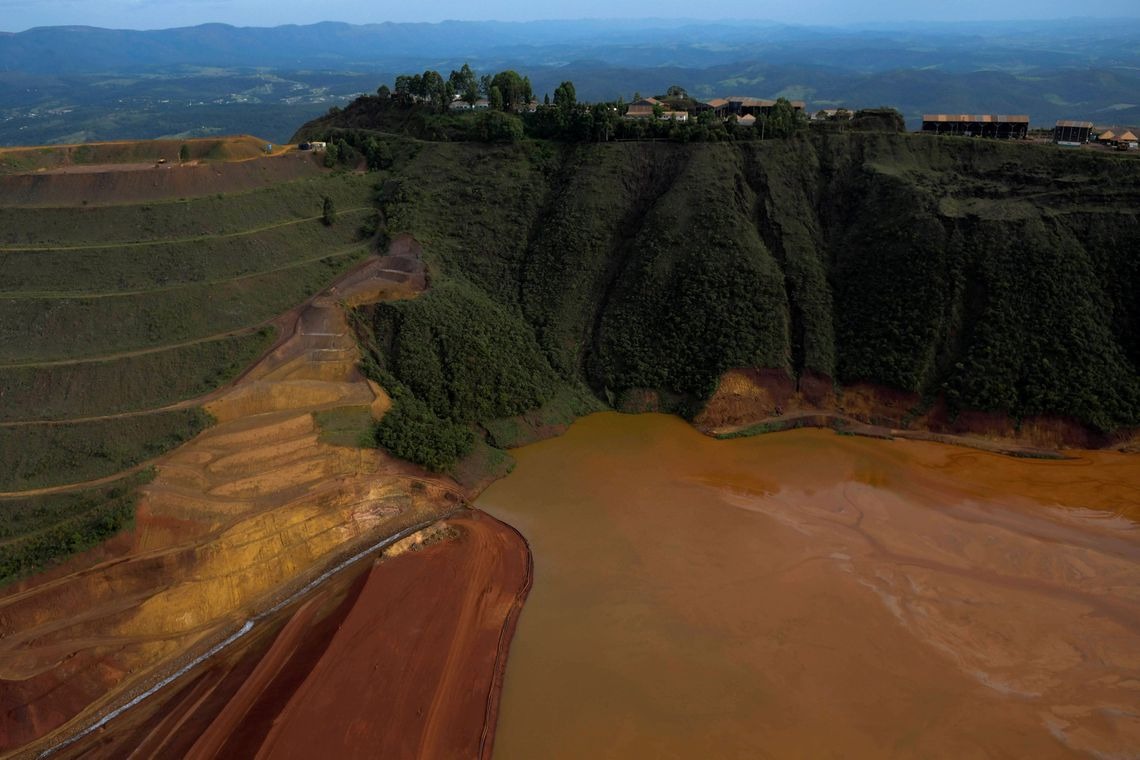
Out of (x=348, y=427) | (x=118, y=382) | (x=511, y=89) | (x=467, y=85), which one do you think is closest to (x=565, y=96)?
(x=511, y=89)

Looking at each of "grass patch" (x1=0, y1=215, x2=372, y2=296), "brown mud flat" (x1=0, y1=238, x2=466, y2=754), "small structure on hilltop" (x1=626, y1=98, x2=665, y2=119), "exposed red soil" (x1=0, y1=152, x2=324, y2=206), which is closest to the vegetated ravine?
"brown mud flat" (x1=0, y1=238, x2=466, y2=754)

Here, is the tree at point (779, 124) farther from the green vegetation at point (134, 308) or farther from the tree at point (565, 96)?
the green vegetation at point (134, 308)

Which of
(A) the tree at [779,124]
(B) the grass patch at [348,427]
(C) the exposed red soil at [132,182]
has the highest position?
(A) the tree at [779,124]

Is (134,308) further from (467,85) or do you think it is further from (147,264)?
(467,85)

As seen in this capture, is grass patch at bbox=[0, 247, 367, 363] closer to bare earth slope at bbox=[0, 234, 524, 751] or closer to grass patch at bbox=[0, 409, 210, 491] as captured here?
bare earth slope at bbox=[0, 234, 524, 751]

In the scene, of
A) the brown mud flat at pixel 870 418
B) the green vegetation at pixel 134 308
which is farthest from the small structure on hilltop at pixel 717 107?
the green vegetation at pixel 134 308

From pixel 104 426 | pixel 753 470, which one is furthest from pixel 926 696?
pixel 104 426
